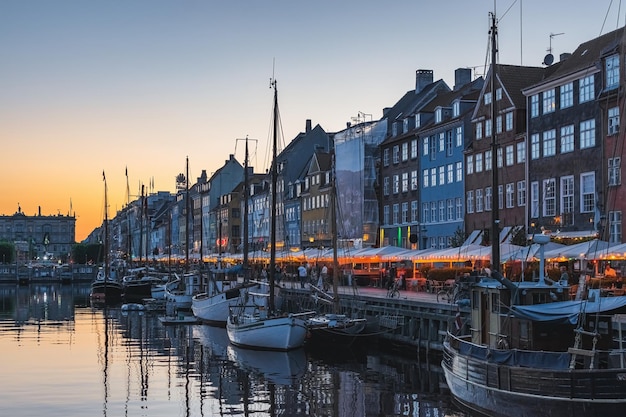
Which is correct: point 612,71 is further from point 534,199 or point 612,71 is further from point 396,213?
point 396,213

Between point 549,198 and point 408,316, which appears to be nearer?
point 408,316

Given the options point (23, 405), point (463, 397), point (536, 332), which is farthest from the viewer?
point (23, 405)

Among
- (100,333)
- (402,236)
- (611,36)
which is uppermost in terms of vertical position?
(611,36)

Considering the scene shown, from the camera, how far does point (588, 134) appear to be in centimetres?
5447

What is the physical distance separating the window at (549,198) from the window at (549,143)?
5.75 ft

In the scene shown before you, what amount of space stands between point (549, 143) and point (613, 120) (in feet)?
23.6

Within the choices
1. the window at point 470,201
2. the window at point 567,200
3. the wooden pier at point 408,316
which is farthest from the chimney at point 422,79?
the wooden pier at point 408,316

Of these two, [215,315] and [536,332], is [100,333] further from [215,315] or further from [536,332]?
[536,332]

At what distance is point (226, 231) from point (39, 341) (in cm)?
9229

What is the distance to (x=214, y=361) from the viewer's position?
4444cm

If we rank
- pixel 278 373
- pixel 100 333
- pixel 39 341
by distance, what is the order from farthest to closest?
1. pixel 100 333
2. pixel 39 341
3. pixel 278 373

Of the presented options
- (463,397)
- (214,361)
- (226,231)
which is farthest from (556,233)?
(226,231)

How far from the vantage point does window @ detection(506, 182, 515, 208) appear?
63.3m

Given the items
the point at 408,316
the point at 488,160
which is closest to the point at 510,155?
the point at 488,160
